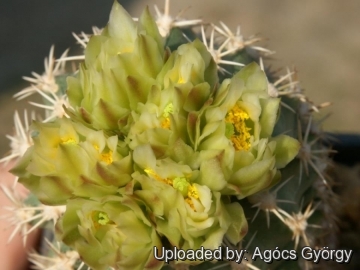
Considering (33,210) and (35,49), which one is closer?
(33,210)

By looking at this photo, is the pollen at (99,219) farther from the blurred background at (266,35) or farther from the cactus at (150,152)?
the blurred background at (266,35)

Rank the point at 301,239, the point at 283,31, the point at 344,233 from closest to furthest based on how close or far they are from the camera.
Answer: the point at 301,239
the point at 344,233
the point at 283,31

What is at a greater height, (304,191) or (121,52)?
(121,52)

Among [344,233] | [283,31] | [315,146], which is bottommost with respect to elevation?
[344,233]

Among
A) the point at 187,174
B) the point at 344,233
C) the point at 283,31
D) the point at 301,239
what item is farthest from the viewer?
the point at 283,31

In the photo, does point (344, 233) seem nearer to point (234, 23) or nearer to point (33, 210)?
point (33, 210)

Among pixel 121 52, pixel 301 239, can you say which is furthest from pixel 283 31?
Result: pixel 121 52
